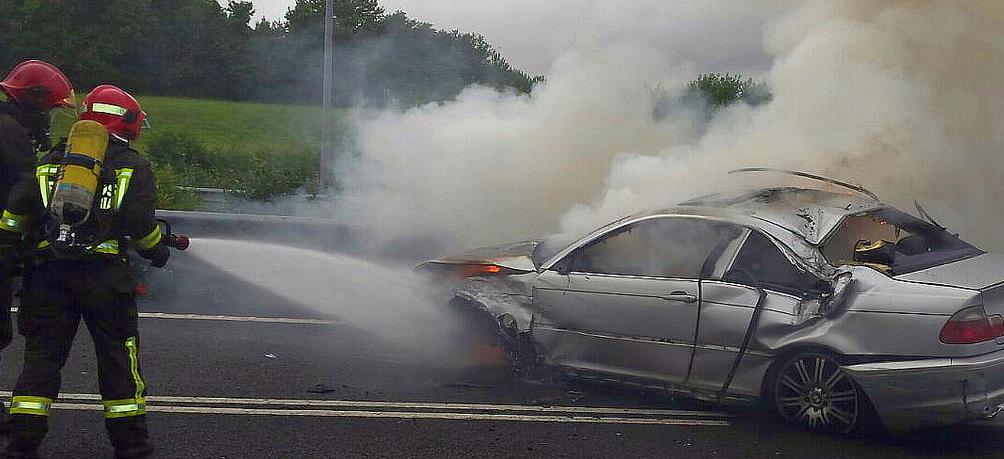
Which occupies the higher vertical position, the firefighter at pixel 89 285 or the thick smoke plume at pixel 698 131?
the thick smoke plume at pixel 698 131

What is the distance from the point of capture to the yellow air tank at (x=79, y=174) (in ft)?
13.4

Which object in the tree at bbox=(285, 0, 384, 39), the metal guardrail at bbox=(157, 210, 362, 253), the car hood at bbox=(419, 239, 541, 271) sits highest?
the tree at bbox=(285, 0, 384, 39)

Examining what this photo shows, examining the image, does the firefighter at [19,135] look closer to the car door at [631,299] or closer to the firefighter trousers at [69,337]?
the firefighter trousers at [69,337]

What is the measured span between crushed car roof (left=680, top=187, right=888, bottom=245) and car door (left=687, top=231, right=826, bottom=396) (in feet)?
0.73

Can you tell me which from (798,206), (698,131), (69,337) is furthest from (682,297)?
(698,131)

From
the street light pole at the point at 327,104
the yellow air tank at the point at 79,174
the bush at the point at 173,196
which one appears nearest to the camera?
the yellow air tank at the point at 79,174

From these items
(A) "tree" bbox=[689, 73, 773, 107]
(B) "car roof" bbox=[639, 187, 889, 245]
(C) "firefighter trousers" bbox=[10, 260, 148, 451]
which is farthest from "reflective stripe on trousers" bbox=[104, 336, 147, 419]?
(A) "tree" bbox=[689, 73, 773, 107]

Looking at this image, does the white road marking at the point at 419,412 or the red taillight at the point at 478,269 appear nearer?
the white road marking at the point at 419,412

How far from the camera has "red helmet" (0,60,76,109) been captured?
487cm

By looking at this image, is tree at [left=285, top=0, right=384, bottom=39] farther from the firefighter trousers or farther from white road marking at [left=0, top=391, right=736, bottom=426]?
the firefighter trousers

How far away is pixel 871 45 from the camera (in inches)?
303

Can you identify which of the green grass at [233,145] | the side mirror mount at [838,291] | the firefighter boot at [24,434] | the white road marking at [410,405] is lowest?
the white road marking at [410,405]

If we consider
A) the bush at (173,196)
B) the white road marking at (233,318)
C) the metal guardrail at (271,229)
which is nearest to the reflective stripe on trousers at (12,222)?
the white road marking at (233,318)

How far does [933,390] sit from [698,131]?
522 cm
